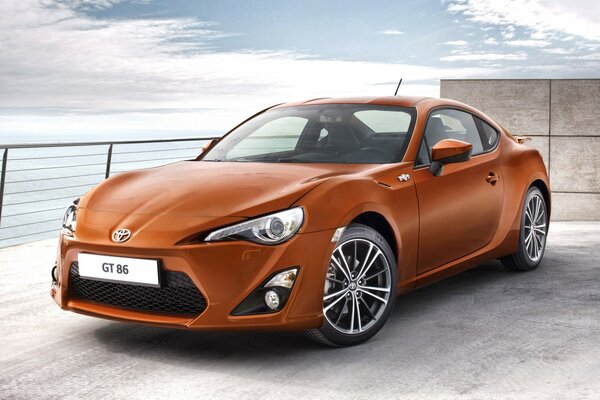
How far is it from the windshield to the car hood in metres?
0.27

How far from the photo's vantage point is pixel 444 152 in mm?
5191

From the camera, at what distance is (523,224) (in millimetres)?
6395

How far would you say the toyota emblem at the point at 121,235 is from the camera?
13.8 feet

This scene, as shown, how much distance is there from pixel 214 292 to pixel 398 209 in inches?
51.5

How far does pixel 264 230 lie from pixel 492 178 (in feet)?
7.93

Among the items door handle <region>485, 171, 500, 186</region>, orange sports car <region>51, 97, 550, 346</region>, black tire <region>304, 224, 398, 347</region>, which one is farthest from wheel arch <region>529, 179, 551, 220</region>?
black tire <region>304, 224, 398, 347</region>

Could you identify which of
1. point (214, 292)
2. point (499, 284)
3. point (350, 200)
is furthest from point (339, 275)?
point (499, 284)

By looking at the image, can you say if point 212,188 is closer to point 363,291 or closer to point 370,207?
point 370,207

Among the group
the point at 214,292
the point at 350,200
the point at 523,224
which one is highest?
the point at 350,200

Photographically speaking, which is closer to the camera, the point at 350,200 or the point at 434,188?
the point at 350,200

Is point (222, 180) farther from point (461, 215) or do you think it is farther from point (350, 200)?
point (461, 215)

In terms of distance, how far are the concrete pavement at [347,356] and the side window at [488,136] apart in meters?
1.08

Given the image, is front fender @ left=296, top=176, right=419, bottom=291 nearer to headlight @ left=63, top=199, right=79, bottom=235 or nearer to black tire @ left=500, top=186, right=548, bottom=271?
headlight @ left=63, top=199, right=79, bottom=235

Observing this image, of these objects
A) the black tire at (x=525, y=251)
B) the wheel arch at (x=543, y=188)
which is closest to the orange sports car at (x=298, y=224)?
the black tire at (x=525, y=251)
